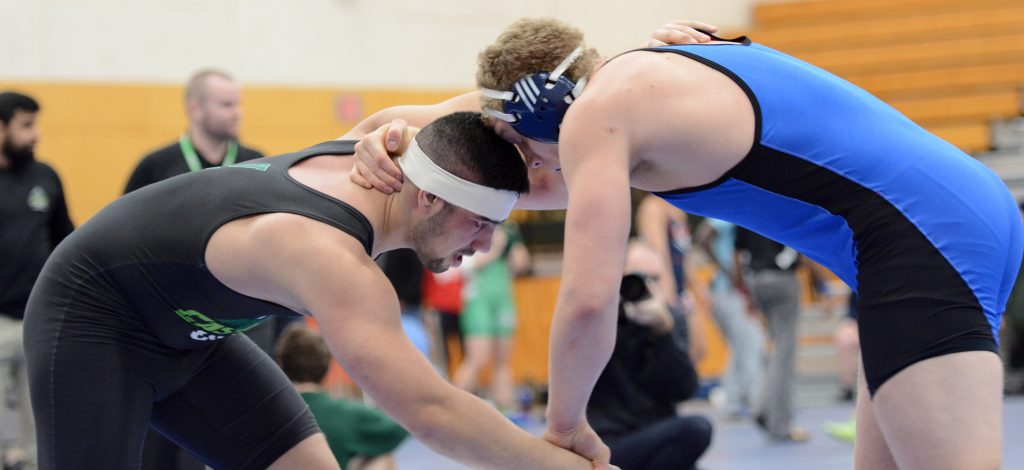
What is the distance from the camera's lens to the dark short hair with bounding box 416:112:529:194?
2734 millimetres

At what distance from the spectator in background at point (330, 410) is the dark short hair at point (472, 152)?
1.89m

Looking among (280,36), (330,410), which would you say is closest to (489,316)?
(280,36)

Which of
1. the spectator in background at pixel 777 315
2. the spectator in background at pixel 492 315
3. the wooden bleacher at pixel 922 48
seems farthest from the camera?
the wooden bleacher at pixel 922 48

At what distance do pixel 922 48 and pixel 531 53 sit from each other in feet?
39.0

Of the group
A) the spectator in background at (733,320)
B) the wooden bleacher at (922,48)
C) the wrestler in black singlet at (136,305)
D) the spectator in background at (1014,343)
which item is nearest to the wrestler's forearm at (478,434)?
the wrestler in black singlet at (136,305)

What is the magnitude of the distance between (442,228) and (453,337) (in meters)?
7.90

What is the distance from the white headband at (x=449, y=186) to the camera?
272 centimetres

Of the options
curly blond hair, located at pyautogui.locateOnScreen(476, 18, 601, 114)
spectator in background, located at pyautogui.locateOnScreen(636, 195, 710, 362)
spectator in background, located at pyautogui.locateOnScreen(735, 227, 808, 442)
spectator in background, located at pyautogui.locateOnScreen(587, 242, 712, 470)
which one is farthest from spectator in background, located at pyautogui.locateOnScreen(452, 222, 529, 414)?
curly blond hair, located at pyautogui.locateOnScreen(476, 18, 601, 114)

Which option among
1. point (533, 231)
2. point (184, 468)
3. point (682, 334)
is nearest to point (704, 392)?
point (533, 231)

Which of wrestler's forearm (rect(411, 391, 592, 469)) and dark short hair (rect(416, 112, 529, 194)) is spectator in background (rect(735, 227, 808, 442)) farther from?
wrestler's forearm (rect(411, 391, 592, 469))

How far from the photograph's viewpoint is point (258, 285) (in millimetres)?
2645

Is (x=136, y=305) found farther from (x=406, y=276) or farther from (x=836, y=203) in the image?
(x=406, y=276)

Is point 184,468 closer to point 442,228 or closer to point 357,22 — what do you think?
point 442,228

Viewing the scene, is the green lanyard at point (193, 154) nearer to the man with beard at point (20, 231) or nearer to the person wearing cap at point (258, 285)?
the man with beard at point (20, 231)
